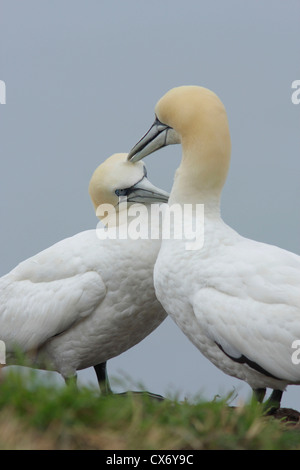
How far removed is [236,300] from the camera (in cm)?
769

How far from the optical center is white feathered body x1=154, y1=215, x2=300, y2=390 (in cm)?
755

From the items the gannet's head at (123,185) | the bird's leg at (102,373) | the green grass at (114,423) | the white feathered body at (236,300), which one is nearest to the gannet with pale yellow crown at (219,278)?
the white feathered body at (236,300)

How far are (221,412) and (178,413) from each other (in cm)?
32

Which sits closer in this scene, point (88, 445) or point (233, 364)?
point (88, 445)

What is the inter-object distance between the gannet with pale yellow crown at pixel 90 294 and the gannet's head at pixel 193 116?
39.4 inches

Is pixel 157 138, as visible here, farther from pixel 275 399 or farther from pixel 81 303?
pixel 275 399

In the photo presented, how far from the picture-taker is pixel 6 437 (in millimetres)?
5629

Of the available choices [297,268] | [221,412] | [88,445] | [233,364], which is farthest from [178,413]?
[297,268]

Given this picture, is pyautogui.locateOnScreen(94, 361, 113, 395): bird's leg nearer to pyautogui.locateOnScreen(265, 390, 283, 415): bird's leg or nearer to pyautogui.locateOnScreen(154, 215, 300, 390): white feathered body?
pyautogui.locateOnScreen(154, 215, 300, 390): white feathered body

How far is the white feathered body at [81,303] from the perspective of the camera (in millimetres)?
9000

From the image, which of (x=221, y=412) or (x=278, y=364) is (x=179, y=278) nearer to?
(x=278, y=364)

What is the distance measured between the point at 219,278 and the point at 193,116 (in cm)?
176
